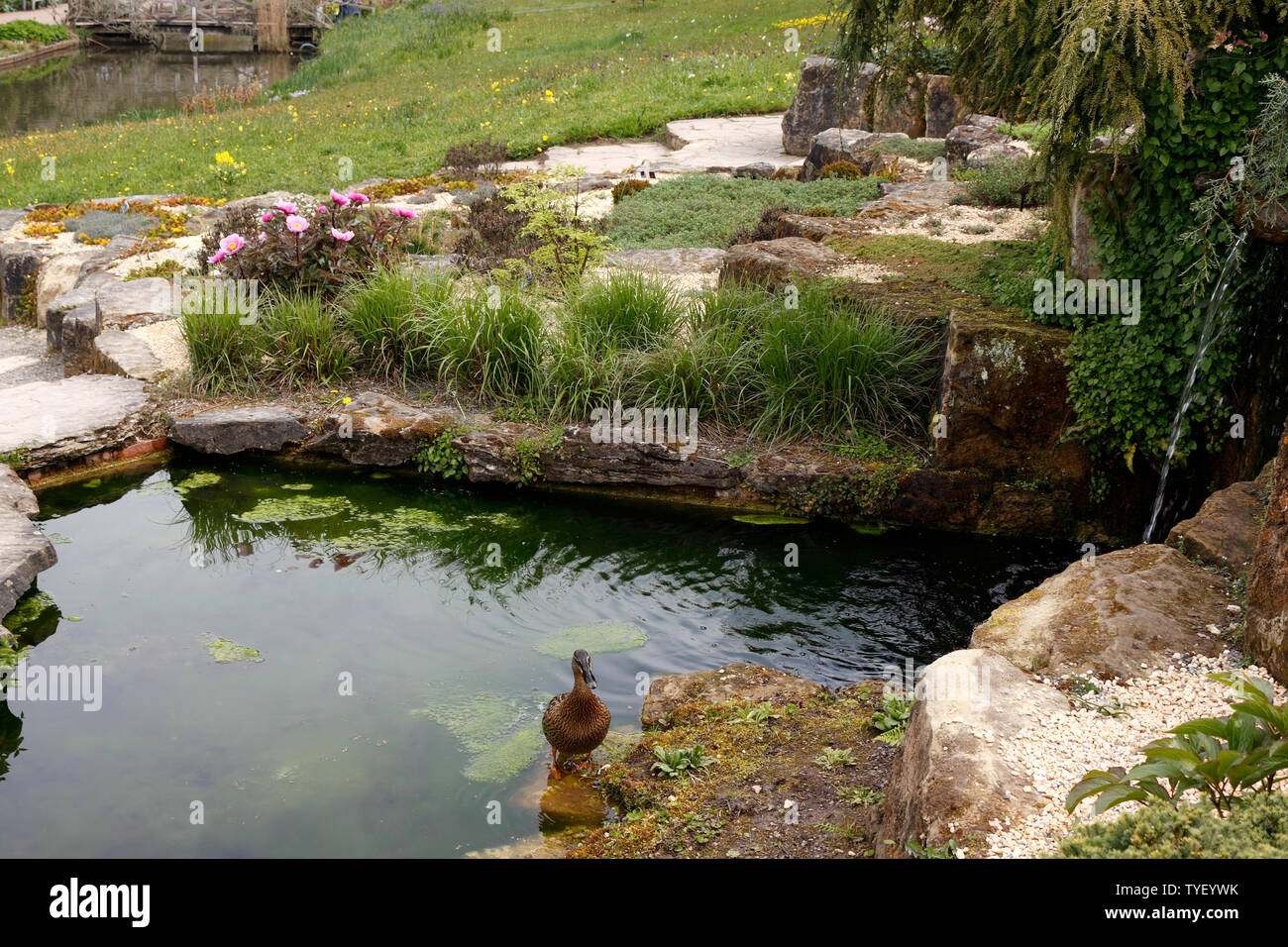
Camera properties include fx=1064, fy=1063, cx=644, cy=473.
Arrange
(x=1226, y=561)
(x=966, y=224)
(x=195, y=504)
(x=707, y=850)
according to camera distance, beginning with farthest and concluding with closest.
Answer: (x=966, y=224)
(x=195, y=504)
(x=1226, y=561)
(x=707, y=850)

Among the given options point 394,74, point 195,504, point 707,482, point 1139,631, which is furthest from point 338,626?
point 394,74

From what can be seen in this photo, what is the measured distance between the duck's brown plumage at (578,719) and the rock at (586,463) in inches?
117

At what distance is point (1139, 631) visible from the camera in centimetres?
438

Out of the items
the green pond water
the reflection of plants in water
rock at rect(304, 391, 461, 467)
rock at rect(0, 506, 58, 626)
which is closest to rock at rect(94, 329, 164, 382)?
the green pond water

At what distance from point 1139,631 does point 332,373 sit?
643 centimetres

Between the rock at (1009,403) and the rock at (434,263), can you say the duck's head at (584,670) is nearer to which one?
the rock at (1009,403)

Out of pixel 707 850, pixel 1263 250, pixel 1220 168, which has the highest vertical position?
pixel 1220 168

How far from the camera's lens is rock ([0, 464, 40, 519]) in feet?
21.6

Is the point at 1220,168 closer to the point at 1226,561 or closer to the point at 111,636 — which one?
the point at 1226,561

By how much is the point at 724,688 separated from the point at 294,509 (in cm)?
369

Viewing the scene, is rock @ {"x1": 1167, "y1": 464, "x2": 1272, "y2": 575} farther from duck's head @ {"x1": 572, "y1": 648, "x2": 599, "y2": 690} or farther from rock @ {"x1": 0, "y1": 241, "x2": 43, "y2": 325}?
rock @ {"x1": 0, "y1": 241, "x2": 43, "y2": 325}

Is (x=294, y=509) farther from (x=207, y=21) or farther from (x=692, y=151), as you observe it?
(x=207, y=21)

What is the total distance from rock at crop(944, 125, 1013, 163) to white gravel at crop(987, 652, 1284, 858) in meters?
9.47

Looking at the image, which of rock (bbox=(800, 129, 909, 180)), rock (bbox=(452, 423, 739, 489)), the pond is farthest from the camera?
the pond
